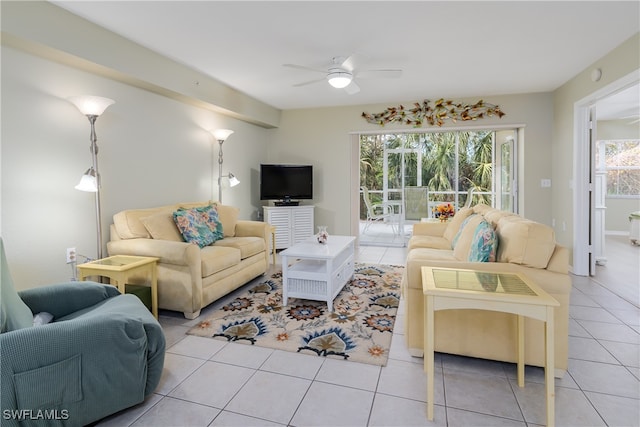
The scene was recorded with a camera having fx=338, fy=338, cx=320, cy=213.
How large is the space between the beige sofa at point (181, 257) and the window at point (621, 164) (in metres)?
7.30

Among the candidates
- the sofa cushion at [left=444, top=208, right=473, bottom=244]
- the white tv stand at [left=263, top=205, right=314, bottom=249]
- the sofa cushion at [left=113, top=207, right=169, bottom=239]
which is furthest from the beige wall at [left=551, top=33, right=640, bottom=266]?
the sofa cushion at [left=113, top=207, right=169, bottom=239]

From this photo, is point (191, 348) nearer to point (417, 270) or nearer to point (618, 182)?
point (417, 270)

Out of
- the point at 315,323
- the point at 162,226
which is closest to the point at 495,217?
the point at 315,323

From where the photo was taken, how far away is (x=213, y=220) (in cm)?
373

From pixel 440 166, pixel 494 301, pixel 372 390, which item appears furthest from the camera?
pixel 440 166

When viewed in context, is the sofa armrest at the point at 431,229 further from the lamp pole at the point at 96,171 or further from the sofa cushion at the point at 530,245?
the lamp pole at the point at 96,171

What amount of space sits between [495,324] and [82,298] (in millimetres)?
2368

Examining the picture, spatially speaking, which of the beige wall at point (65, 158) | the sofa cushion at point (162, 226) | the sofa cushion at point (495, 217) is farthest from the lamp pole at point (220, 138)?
the sofa cushion at point (495, 217)

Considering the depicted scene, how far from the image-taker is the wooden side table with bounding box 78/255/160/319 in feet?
8.02

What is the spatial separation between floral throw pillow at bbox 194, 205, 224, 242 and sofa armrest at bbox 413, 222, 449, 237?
93.2 inches

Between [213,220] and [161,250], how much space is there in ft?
3.20

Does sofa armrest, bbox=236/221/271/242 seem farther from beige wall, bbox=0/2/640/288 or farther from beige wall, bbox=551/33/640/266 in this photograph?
beige wall, bbox=551/33/640/266

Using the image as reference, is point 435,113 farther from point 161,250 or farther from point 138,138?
point 161,250

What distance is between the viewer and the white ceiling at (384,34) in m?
2.46
